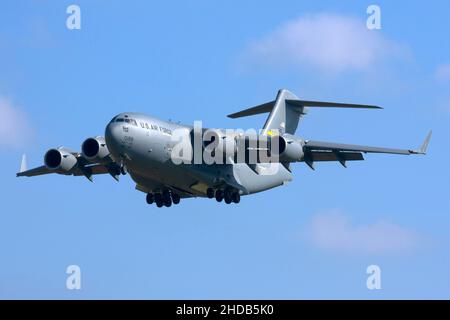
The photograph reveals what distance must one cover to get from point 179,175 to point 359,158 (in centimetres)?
559

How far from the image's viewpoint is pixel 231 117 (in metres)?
34.2

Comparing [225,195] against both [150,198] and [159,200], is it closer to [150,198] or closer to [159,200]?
[159,200]

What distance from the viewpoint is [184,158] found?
96.0ft

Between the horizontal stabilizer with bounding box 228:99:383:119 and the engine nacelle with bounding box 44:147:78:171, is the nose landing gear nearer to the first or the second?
the horizontal stabilizer with bounding box 228:99:383:119

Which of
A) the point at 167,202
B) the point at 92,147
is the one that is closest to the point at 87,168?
the point at 92,147

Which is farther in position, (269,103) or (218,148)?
(269,103)

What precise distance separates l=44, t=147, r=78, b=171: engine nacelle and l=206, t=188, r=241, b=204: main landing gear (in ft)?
14.6

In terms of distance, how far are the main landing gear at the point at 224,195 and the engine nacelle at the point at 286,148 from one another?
2.03 m

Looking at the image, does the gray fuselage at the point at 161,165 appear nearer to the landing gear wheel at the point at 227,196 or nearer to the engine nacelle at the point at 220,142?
the landing gear wheel at the point at 227,196

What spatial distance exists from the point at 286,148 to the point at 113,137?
5291mm
